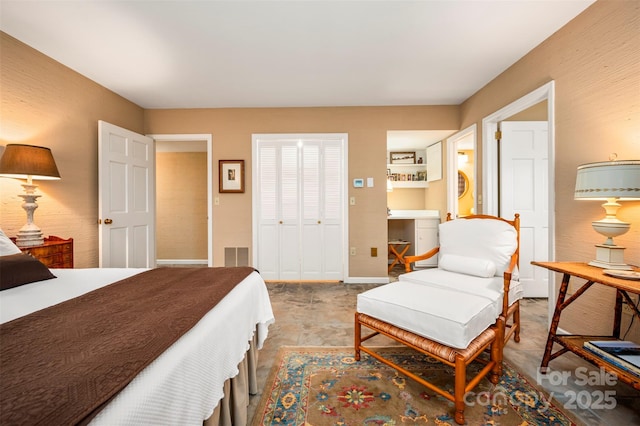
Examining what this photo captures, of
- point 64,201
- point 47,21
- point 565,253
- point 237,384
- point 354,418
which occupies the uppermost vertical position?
point 47,21

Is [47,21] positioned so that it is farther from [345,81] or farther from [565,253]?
[565,253]

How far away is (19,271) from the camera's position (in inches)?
56.3

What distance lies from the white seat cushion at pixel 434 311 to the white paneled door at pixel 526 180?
Result: 1.85 meters

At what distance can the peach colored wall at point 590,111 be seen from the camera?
5.45 feet

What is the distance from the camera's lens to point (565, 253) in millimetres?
2109

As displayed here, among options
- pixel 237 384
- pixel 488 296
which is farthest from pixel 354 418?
pixel 488 296

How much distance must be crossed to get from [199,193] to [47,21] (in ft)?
10.6

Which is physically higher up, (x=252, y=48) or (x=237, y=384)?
(x=252, y=48)

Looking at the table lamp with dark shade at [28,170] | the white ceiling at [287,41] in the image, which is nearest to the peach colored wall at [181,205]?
the white ceiling at [287,41]

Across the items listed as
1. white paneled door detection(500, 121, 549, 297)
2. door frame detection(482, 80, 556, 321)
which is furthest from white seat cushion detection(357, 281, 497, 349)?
white paneled door detection(500, 121, 549, 297)

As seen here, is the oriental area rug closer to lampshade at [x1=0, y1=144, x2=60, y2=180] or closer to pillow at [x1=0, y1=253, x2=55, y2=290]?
pillow at [x1=0, y1=253, x2=55, y2=290]

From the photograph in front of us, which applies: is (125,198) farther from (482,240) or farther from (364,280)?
(482,240)

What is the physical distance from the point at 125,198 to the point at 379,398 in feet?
11.8

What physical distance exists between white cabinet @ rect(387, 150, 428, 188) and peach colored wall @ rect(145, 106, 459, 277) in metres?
1.37
